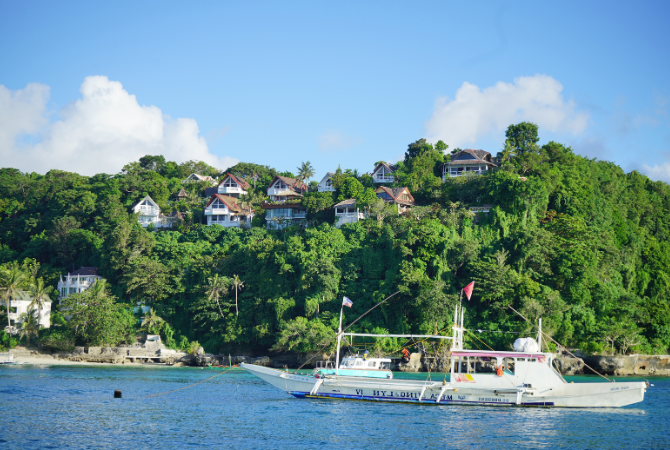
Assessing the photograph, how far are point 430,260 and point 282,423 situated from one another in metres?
41.7

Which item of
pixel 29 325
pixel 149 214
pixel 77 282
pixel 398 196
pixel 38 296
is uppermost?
pixel 398 196

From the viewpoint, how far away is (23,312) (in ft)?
262

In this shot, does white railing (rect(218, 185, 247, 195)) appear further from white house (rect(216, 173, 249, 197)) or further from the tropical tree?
the tropical tree

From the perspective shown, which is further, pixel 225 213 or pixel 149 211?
pixel 149 211

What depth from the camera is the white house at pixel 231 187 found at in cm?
10619

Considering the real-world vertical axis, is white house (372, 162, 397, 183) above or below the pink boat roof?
above

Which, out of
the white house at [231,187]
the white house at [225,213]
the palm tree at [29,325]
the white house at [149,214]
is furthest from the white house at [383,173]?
the palm tree at [29,325]

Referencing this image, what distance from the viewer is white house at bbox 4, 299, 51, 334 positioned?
79875 millimetres

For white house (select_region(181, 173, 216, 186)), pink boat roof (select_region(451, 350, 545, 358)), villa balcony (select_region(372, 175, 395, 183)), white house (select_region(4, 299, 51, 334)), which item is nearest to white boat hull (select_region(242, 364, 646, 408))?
pink boat roof (select_region(451, 350, 545, 358))

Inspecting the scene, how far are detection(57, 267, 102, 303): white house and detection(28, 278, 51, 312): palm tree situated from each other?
4.89 metres

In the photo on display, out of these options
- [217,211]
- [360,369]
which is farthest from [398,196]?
[360,369]

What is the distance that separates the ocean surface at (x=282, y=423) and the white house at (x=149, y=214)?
5590 centimetres

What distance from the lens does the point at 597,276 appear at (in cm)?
7356

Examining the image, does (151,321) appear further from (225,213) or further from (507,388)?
(507,388)
